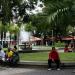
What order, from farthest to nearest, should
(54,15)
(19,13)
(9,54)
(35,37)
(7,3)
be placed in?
(35,37) < (19,13) < (7,3) < (9,54) < (54,15)

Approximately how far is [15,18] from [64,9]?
65.9ft

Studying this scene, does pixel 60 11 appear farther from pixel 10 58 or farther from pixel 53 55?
pixel 10 58

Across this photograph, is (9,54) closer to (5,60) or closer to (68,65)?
(5,60)

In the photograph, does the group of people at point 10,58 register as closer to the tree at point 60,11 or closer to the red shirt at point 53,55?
the red shirt at point 53,55

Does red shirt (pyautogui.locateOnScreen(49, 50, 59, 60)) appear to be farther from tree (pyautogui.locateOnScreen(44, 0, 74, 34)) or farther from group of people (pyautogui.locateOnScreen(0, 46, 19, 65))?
tree (pyautogui.locateOnScreen(44, 0, 74, 34))

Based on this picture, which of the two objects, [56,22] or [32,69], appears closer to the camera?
[56,22]

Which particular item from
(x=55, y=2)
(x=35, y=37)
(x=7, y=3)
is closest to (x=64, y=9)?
(x=55, y=2)

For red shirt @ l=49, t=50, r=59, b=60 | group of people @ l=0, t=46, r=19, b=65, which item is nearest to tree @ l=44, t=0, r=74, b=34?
red shirt @ l=49, t=50, r=59, b=60

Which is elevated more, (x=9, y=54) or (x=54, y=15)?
(x=54, y=15)

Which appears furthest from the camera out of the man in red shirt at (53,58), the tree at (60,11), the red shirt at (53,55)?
the red shirt at (53,55)

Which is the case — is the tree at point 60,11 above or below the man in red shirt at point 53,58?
above

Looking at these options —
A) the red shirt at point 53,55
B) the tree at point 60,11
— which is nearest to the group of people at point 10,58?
the red shirt at point 53,55

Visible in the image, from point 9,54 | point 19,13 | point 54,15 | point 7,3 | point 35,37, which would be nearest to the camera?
point 54,15

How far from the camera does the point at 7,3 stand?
1161 inches
